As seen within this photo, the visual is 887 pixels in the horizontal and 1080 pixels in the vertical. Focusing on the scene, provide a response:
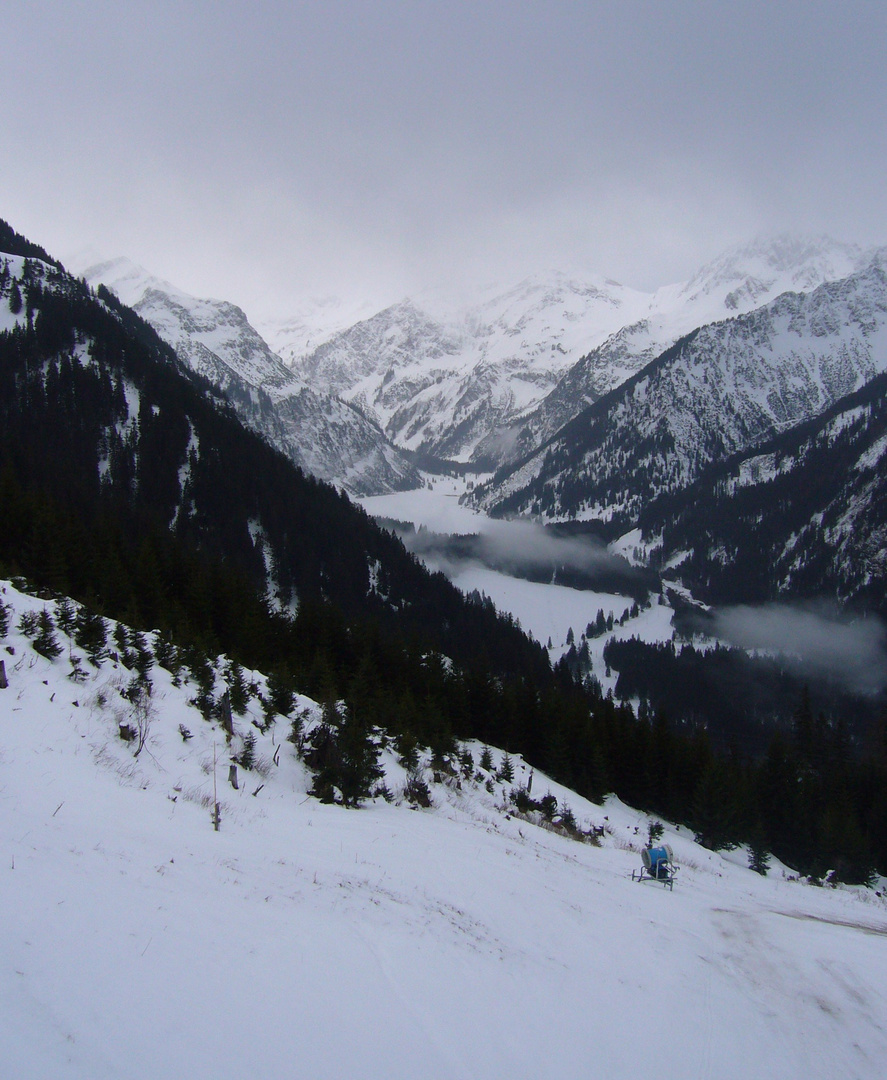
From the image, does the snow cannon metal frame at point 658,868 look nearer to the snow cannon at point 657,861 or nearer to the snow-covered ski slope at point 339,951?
Answer: the snow cannon at point 657,861

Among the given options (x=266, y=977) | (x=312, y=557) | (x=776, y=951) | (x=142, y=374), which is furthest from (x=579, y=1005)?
(x=142, y=374)

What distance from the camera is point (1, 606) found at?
2197 cm

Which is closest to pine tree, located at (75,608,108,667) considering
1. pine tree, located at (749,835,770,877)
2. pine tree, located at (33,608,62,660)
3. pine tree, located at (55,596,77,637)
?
pine tree, located at (55,596,77,637)

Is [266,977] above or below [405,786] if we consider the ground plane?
above

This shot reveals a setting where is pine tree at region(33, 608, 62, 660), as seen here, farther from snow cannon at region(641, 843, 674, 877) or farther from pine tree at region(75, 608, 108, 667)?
snow cannon at region(641, 843, 674, 877)

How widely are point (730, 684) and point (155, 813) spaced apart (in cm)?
17997

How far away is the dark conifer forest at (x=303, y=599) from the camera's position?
4578cm

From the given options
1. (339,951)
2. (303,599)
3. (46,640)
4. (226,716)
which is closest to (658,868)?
(339,951)

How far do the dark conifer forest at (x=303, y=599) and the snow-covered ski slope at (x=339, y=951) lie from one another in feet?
55.3

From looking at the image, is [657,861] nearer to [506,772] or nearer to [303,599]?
[506,772]

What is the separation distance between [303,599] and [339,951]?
8555cm

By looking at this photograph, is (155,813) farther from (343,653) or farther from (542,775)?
(343,653)

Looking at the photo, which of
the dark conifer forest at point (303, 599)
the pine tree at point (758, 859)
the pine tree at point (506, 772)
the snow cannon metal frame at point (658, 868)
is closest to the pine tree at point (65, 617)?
the dark conifer forest at point (303, 599)

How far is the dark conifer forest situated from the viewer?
45781 mm
